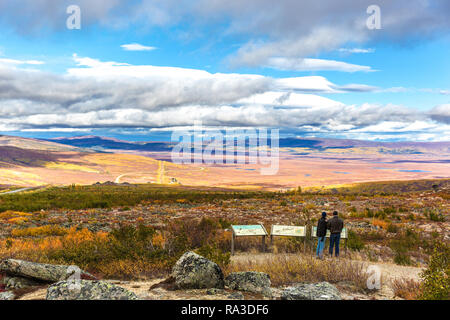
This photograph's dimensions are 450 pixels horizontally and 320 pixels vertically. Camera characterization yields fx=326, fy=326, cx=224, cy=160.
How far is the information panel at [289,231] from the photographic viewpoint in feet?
40.2

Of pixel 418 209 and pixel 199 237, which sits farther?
pixel 418 209

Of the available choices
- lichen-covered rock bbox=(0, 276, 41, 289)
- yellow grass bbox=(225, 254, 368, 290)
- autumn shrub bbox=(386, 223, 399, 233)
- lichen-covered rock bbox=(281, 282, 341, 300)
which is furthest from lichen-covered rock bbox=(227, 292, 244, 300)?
autumn shrub bbox=(386, 223, 399, 233)

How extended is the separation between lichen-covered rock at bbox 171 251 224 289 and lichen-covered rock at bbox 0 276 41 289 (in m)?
3.43

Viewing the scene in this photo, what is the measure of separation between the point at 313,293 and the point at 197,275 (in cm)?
252

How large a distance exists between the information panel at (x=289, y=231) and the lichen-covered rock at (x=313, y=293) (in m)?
5.55

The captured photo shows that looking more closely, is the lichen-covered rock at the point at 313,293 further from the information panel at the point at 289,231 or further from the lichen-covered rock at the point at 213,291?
the information panel at the point at 289,231

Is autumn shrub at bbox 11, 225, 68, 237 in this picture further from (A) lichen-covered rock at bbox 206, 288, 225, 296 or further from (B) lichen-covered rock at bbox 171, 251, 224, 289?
(A) lichen-covered rock at bbox 206, 288, 225, 296

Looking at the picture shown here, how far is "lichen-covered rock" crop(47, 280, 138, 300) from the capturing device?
5652 mm

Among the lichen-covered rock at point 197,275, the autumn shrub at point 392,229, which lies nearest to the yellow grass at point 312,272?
the lichen-covered rock at point 197,275

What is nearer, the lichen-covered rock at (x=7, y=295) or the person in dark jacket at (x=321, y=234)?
the lichen-covered rock at (x=7, y=295)

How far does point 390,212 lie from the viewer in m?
26.5
